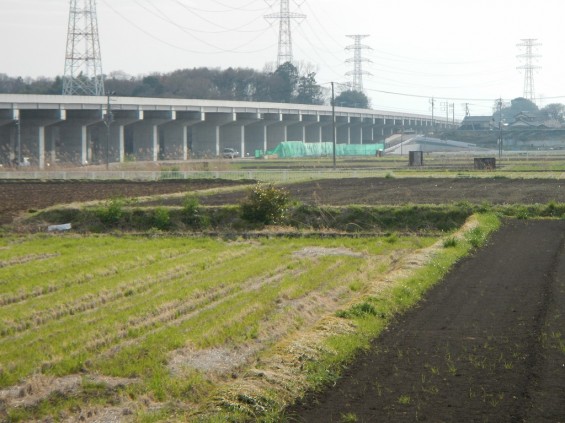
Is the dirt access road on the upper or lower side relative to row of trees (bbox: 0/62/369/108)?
lower

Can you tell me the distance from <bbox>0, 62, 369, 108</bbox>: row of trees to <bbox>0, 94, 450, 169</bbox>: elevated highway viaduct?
15102mm

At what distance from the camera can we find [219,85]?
135 metres

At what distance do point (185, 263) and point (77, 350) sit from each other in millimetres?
7995

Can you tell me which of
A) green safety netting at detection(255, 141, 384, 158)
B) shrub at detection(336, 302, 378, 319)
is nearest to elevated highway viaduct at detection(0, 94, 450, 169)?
green safety netting at detection(255, 141, 384, 158)

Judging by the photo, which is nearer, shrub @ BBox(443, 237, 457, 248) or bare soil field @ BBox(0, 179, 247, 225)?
shrub @ BBox(443, 237, 457, 248)

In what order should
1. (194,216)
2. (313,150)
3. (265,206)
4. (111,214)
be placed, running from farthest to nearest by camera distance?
(313,150)
(111,214)
(194,216)
(265,206)

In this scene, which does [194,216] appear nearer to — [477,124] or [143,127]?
[143,127]

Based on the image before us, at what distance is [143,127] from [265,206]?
204 feet

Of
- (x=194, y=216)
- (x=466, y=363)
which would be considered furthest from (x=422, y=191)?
(x=466, y=363)

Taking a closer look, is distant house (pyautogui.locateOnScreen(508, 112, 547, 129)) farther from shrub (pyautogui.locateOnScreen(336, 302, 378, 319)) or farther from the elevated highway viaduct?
shrub (pyautogui.locateOnScreen(336, 302, 378, 319))

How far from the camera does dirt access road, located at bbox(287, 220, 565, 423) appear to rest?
296 inches

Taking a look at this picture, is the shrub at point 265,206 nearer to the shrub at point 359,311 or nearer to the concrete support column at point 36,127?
the shrub at point 359,311

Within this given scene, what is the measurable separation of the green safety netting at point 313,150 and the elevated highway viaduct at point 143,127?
4.00 metres

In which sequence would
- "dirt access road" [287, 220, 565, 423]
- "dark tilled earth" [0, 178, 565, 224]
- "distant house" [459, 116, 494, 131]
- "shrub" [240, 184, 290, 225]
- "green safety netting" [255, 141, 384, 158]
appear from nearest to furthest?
"dirt access road" [287, 220, 565, 423], "shrub" [240, 184, 290, 225], "dark tilled earth" [0, 178, 565, 224], "green safety netting" [255, 141, 384, 158], "distant house" [459, 116, 494, 131]
